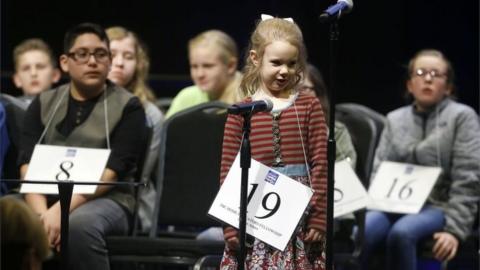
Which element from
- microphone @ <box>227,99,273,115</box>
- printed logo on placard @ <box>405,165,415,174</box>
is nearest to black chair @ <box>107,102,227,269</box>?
printed logo on placard @ <box>405,165,415,174</box>

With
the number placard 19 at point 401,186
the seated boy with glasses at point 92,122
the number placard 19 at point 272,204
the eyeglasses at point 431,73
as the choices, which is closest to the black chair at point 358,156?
the number placard 19 at point 401,186

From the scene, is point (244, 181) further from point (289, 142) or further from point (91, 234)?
point (91, 234)

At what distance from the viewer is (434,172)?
5566 millimetres

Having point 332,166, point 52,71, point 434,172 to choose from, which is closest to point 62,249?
point 332,166

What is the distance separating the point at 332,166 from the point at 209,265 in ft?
3.51

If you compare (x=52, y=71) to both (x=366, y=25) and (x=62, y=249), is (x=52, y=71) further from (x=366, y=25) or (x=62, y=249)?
(x=62, y=249)

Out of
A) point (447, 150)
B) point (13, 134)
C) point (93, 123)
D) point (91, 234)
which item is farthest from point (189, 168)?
point (447, 150)

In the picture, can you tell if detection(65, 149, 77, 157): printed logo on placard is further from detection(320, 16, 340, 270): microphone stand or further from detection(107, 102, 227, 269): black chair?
detection(320, 16, 340, 270): microphone stand

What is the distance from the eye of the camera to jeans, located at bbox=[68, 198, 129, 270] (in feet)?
15.9

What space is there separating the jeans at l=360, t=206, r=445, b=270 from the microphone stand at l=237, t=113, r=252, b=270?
176cm

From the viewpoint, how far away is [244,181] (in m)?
3.79

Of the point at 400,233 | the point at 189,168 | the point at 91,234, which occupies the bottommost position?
the point at 400,233

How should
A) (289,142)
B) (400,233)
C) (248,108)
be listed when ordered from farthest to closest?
(400,233) < (289,142) < (248,108)

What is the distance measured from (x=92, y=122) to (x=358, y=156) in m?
1.43
